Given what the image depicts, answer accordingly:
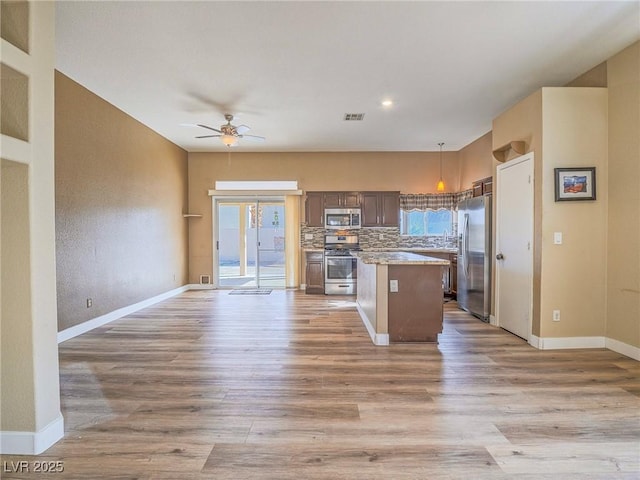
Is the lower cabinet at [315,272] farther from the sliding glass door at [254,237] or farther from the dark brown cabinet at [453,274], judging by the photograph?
the dark brown cabinet at [453,274]

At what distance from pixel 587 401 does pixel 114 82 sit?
18.1 ft

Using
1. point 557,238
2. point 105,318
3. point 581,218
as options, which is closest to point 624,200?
point 581,218

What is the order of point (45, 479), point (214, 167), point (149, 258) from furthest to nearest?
point (214, 167), point (149, 258), point (45, 479)

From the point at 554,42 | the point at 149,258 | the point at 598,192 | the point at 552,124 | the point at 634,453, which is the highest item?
the point at 554,42

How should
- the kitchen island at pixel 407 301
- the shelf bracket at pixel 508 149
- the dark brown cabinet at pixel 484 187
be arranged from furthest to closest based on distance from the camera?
the dark brown cabinet at pixel 484 187
the shelf bracket at pixel 508 149
the kitchen island at pixel 407 301

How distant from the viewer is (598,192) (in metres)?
3.38

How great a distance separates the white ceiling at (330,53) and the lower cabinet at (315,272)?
2.88 metres

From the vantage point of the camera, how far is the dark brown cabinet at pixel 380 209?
6.95 m

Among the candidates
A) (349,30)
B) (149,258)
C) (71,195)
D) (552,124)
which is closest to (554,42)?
(552,124)

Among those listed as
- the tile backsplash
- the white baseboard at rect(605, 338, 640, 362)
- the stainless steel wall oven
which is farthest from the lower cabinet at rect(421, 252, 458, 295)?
the white baseboard at rect(605, 338, 640, 362)

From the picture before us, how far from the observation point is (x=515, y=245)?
12.9 ft

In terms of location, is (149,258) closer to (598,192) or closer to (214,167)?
(214,167)

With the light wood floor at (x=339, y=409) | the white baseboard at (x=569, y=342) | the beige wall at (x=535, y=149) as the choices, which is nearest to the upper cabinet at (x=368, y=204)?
the beige wall at (x=535, y=149)

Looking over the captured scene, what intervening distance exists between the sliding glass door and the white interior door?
4409 millimetres
